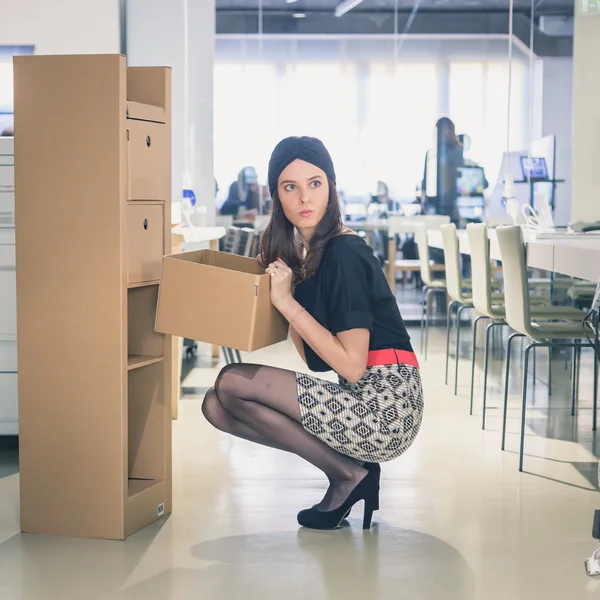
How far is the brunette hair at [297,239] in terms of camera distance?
2592 mm

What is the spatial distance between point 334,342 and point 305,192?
1.40 ft

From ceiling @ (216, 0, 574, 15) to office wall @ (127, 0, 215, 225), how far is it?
445 millimetres

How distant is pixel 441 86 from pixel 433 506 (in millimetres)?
5137

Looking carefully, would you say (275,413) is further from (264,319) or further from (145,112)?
(145,112)

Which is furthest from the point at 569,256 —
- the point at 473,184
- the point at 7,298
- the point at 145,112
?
the point at 473,184

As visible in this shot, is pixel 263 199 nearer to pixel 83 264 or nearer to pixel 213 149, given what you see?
pixel 213 149

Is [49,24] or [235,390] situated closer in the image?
[235,390]

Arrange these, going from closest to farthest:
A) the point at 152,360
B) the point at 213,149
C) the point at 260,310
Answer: the point at 260,310 < the point at 152,360 < the point at 213,149

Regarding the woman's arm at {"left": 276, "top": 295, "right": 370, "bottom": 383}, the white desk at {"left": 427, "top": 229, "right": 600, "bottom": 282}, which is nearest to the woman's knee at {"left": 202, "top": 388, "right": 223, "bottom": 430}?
the woman's arm at {"left": 276, "top": 295, "right": 370, "bottom": 383}

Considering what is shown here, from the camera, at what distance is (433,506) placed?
115 inches

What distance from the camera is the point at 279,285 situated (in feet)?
8.23

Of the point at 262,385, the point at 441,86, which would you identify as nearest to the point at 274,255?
the point at 262,385

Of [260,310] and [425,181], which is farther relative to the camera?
[425,181]

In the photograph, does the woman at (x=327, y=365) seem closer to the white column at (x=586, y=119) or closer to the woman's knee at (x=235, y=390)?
the woman's knee at (x=235, y=390)
